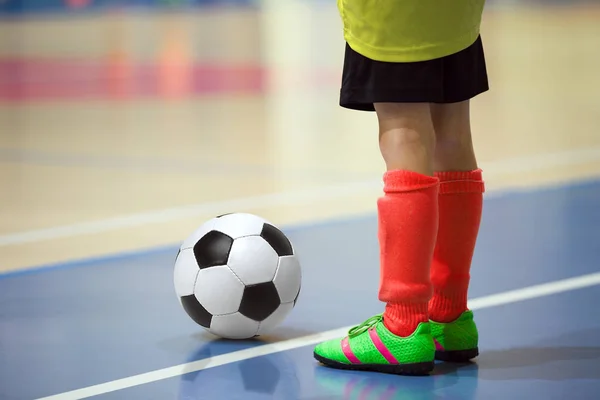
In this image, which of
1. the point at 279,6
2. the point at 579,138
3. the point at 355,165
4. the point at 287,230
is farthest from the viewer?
the point at 279,6

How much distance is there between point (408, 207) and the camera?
285 cm

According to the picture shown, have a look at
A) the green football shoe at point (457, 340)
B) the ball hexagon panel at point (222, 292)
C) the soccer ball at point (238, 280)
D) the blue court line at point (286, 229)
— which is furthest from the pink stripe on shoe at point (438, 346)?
the blue court line at point (286, 229)

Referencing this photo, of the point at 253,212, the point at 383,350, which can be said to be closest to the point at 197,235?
the point at 383,350

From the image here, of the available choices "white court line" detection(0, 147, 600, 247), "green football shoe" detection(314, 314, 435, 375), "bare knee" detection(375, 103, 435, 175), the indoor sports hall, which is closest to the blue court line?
the indoor sports hall

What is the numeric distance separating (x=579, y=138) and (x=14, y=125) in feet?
13.2

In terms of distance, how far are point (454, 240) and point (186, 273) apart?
794 millimetres

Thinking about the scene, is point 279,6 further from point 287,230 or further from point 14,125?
point 287,230

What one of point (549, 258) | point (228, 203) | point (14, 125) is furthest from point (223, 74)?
point (549, 258)

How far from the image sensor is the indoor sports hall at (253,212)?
2.96 metres

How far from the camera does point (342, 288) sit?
12.7 feet

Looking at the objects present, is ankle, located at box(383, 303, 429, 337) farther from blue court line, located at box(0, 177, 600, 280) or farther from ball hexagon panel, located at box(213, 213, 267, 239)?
blue court line, located at box(0, 177, 600, 280)

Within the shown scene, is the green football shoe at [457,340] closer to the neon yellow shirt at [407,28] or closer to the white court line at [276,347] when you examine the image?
the white court line at [276,347]

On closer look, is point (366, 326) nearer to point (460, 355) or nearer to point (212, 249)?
point (460, 355)

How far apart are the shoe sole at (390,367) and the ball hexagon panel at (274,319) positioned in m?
0.26
